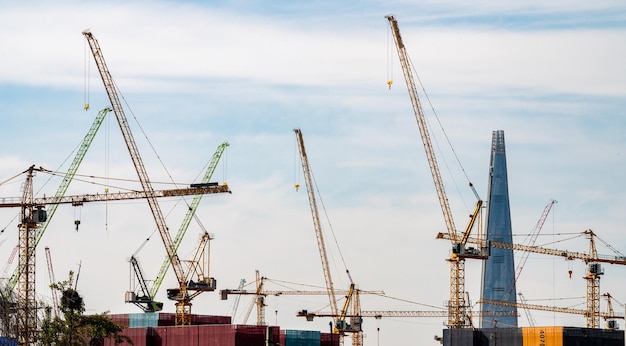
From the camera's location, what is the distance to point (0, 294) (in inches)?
6964

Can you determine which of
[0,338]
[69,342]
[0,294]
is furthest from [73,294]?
[0,338]

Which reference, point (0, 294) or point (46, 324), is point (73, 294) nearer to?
point (46, 324)

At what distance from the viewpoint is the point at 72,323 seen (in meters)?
145

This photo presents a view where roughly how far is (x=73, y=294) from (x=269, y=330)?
56.4 m

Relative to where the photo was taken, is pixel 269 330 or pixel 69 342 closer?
pixel 269 330

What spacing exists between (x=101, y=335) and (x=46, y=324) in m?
7.64

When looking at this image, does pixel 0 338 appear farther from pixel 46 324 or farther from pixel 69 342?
pixel 69 342

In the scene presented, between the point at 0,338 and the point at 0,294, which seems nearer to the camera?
the point at 0,294

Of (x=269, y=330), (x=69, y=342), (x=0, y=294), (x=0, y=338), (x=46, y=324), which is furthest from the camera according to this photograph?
(x=0, y=338)

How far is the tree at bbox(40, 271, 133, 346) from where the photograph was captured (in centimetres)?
15212

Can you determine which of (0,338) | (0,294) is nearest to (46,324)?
(0,294)

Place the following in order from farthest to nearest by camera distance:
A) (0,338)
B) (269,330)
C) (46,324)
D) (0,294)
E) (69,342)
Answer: (0,338) → (0,294) → (46,324) → (69,342) → (269,330)

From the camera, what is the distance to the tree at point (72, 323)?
152125mm

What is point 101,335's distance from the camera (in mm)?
164000
